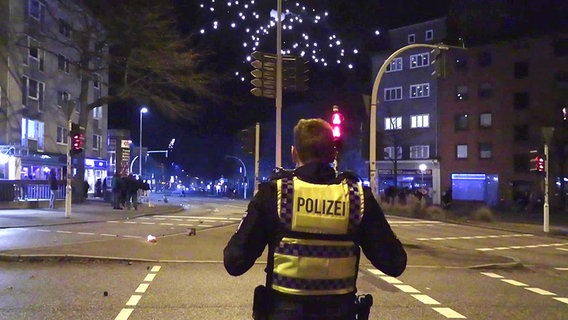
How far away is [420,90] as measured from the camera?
191 feet

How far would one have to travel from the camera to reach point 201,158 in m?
101

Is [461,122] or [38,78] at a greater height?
[38,78]

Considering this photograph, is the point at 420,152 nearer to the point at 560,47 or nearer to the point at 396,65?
the point at 396,65

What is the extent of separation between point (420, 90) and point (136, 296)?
170 feet

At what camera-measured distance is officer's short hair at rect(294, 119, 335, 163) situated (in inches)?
130

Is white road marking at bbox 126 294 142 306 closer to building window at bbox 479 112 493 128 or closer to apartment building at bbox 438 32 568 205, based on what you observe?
apartment building at bbox 438 32 568 205

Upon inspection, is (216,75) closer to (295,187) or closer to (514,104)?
(514,104)

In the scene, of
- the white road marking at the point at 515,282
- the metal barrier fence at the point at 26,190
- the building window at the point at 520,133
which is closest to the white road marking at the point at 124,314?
the white road marking at the point at 515,282

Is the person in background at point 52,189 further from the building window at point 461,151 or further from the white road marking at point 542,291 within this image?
the building window at point 461,151

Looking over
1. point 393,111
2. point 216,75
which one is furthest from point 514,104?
point 216,75

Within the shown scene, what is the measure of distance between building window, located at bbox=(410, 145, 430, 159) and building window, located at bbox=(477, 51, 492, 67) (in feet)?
28.8

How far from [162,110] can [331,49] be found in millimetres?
12668

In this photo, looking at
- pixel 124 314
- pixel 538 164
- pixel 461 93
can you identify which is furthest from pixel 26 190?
pixel 461 93

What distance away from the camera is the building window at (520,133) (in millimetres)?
52000
